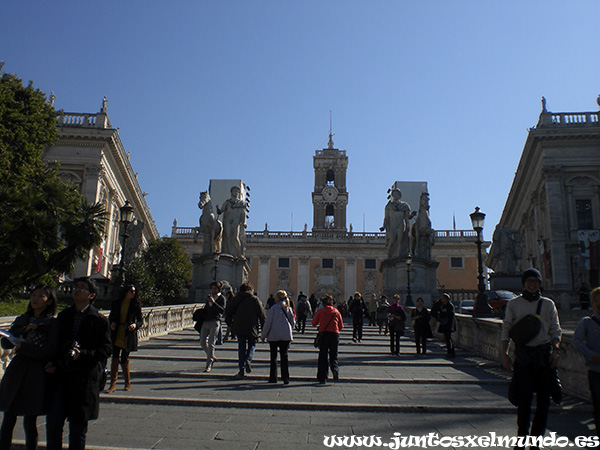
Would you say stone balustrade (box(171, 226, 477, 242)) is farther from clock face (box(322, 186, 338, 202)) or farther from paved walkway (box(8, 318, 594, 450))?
paved walkway (box(8, 318, 594, 450))

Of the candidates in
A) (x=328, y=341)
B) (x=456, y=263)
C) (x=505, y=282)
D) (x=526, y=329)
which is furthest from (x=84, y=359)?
(x=456, y=263)

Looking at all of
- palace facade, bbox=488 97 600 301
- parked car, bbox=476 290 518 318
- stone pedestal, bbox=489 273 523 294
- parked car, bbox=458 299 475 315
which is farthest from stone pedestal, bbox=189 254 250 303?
palace facade, bbox=488 97 600 301

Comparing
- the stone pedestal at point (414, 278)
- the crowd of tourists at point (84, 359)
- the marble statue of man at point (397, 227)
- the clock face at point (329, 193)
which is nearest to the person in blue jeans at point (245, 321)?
the crowd of tourists at point (84, 359)

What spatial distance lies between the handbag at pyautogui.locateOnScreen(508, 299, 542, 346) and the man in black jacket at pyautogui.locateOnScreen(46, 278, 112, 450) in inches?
151

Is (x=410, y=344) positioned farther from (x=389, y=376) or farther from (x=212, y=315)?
(x=212, y=315)

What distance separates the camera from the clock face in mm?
75938

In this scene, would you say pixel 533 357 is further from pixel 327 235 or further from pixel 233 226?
pixel 327 235

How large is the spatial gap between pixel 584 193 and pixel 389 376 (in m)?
31.8

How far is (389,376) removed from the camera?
9.25 m

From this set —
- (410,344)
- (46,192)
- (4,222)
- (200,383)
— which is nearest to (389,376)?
(200,383)

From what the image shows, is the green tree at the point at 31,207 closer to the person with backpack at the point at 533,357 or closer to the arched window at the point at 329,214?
the person with backpack at the point at 533,357

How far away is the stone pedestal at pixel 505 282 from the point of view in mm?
26467

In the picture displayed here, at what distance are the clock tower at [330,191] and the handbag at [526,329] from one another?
225 ft

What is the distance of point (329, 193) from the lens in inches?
2997
